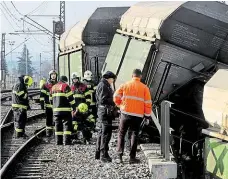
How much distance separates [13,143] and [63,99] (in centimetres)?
190

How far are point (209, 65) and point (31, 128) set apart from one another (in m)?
6.45

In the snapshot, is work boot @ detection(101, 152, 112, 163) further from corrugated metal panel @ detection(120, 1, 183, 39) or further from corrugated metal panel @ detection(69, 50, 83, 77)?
corrugated metal panel @ detection(69, 50, 83, 77)

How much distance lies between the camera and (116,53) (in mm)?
11766

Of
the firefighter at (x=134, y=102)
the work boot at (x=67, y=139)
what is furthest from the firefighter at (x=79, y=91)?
the firefighter at (x=134, y=102)

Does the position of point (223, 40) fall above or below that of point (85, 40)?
above

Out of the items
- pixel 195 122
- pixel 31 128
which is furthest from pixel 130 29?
pixel 31 128

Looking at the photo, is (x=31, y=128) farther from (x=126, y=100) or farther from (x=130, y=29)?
(x=126, y=100)

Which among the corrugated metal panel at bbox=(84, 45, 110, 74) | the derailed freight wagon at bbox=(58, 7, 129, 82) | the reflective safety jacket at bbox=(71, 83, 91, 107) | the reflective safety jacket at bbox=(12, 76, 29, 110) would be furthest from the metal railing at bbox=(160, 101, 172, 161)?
the corrugated metal panel at bbox=(84, 45, 110, 74)

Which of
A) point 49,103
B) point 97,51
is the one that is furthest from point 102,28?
point 49,103

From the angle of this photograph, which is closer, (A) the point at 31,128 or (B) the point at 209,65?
(B) the point at 209,65

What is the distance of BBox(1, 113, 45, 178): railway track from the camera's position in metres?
7.74

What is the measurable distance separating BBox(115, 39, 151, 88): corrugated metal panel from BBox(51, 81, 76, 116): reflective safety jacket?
1382 millimetres

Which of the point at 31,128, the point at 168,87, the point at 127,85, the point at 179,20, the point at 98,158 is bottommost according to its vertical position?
the point at 31,128

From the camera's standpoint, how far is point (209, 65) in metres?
9.16
